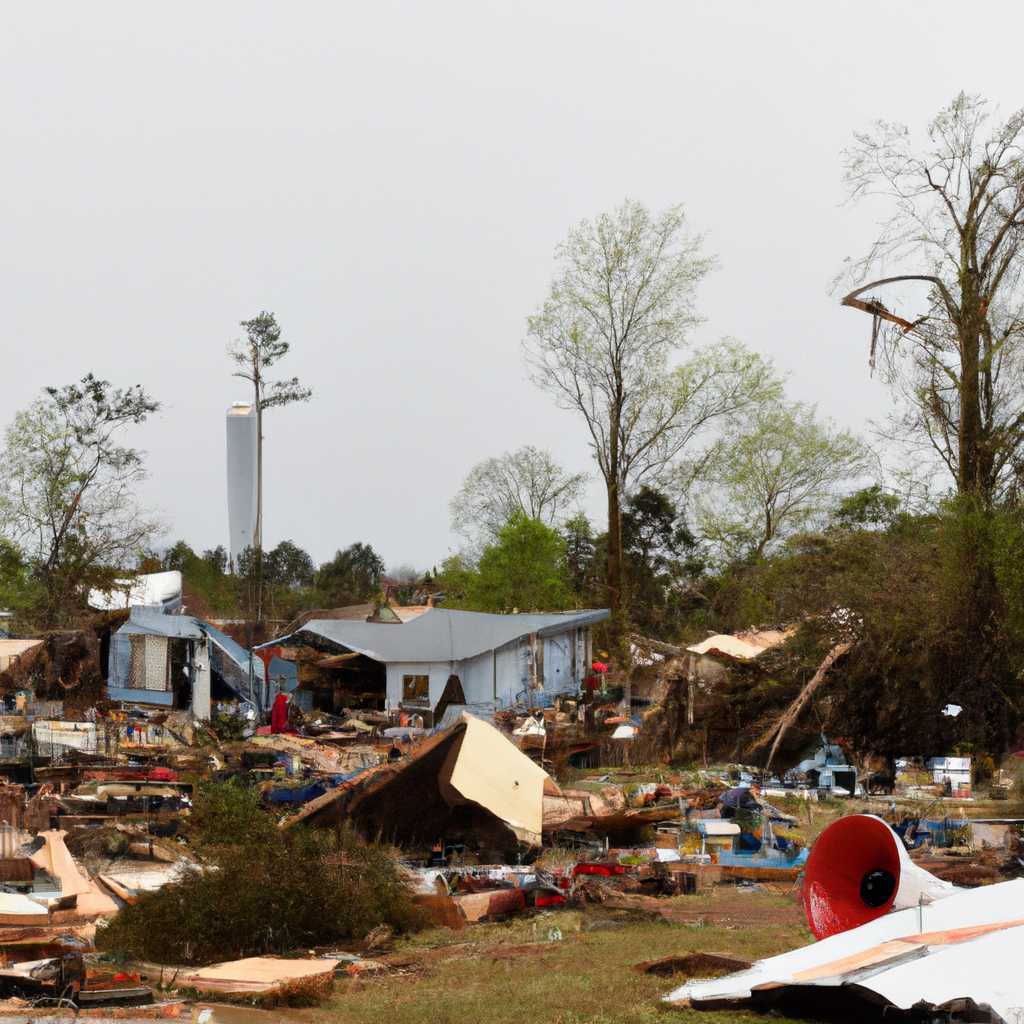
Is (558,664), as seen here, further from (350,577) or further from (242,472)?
(350,577)

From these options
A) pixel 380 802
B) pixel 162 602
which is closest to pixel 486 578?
pixel 162 602

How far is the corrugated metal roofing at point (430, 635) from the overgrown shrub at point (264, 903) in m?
18.1

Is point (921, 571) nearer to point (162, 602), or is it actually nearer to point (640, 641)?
point (640, 641)

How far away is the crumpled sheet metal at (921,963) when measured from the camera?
6.09 m

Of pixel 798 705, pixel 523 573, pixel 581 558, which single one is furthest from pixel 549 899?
pixel 581 558

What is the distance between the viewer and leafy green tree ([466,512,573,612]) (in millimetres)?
42688

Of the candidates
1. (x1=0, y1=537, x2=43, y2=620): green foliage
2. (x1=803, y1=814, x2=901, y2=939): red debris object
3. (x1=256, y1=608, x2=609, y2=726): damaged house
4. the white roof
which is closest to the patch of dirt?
(x1=803, y1=814, x2=901, y2=939): red debris object

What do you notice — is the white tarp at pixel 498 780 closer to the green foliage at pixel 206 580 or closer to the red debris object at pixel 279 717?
the red debris object at pixel 279 717

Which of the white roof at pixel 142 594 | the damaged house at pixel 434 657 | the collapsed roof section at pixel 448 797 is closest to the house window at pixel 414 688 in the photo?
the damaged house at pixel 434 657

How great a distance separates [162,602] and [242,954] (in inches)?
1060

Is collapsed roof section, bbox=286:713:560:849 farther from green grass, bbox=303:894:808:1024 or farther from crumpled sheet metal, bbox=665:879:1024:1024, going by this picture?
crumpled sheet metal, bbox=665:879:1024:1024

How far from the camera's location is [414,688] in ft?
96.5

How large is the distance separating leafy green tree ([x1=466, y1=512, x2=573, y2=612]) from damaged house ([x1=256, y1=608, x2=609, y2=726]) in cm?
1213

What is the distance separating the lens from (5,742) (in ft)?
62.8
